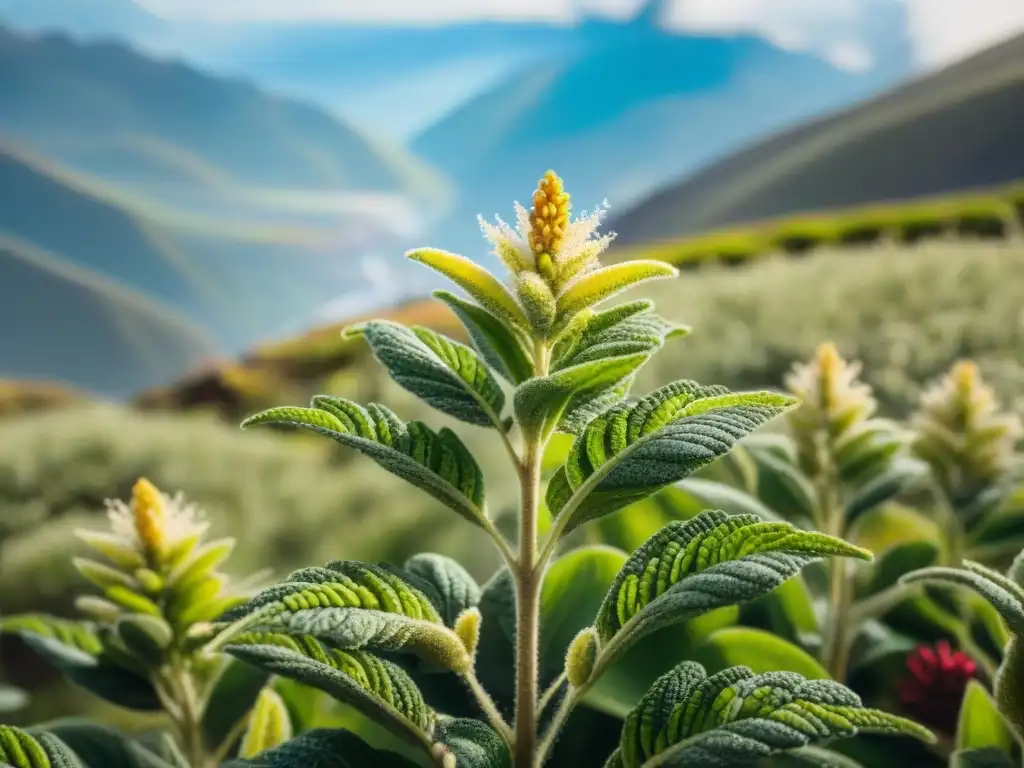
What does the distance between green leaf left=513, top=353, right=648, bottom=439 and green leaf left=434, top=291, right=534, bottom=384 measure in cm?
4

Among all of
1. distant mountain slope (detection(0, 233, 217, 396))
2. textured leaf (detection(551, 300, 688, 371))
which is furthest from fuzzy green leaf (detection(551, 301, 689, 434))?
distant mountain slope (detection(0, 233, 217, 396))

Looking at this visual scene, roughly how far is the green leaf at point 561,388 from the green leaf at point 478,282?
0.15 ft

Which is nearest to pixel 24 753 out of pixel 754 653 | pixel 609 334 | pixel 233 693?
pixel 233 693

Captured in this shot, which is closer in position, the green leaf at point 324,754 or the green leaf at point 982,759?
the green leaf at point 324,754

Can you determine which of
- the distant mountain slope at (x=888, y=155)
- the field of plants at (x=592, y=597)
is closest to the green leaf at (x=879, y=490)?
the field of plants at (x=592, y=597)

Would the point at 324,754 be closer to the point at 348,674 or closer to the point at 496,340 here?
the point at 348,674

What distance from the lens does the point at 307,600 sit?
0.38 metres

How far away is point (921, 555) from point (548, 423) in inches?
22.5

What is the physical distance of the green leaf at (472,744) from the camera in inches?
17.4

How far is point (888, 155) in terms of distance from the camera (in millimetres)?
18562

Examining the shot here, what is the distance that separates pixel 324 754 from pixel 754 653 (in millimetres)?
348

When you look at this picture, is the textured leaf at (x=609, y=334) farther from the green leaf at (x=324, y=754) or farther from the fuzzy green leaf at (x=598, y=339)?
the green leaf at (x=324, y=754)

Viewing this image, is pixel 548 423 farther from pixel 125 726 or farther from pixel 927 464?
pixel 125 726

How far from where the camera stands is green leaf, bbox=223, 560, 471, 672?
1.21 ft
